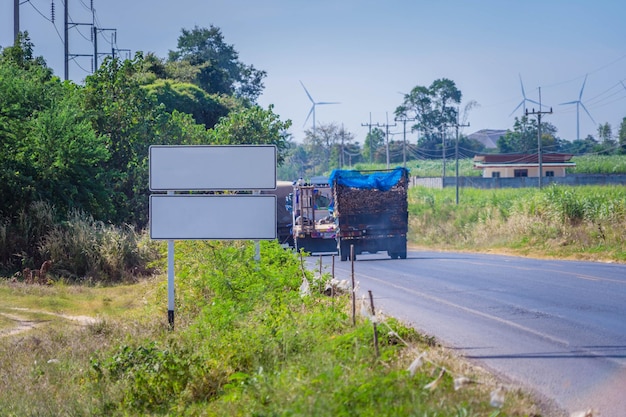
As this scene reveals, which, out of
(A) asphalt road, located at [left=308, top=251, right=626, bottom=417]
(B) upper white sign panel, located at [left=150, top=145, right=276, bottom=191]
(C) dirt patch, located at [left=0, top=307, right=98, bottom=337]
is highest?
(B) upper white sign panel, located at [left=150, top=145, right=276, bottom=191]

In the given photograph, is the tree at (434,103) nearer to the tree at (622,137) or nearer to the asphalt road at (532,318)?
the tree at (622,137)

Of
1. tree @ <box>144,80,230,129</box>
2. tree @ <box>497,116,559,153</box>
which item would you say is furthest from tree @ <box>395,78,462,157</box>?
tree @ <box>144,80,230,129</box>

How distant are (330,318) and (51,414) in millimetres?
3315

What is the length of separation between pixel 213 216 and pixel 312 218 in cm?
2088

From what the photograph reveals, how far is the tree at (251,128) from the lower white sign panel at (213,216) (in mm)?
26160

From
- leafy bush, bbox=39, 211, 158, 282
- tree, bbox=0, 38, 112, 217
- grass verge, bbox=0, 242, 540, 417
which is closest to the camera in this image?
Answer: grass verge, bbox=0, 242, 540, 417

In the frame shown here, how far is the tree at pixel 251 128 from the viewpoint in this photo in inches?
1608

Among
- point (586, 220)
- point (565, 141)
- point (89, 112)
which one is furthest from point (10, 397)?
point (565, 141)

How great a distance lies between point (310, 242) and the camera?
1328 inches

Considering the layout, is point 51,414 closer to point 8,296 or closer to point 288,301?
point 288,301

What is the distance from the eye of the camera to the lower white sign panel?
14.0m

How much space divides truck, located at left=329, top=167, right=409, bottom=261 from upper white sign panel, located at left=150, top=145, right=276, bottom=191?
637 inches

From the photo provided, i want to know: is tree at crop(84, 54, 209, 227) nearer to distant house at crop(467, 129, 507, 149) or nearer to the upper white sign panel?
the upper white sign panel

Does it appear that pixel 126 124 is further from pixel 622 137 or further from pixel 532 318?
pixel 622 137
